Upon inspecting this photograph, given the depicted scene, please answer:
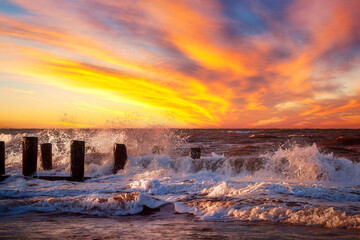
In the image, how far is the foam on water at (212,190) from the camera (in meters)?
5.52

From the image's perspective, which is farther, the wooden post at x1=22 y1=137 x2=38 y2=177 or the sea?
the wooden post at x1=22 y1=137 x2=38 y2=177

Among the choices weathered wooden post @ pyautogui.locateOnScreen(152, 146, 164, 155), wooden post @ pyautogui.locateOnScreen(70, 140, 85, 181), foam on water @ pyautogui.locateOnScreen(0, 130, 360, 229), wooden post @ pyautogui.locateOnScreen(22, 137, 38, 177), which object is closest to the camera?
foam on water @ pyautogui.locateOnScreen(0, 130, 360, 229)

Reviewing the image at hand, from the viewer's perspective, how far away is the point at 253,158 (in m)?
12.6

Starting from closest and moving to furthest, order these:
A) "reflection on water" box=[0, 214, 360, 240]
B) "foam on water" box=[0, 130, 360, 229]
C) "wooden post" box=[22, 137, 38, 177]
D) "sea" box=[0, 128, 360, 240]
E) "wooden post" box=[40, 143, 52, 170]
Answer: "reflection on water" box=[0, 214, 360, 240] < "sea" box=[0, 128, 360, 240] < "foam on water" box=[0, 130, 360, 229] < "wooden post" box=[22, 137, 38, 177] < "wooden post" box=[40, 143, 52, 170]

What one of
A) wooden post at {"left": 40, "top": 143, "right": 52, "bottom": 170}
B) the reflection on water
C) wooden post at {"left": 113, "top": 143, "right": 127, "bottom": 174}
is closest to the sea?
the reflection on water

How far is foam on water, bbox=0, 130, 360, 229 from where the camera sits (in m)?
5.52

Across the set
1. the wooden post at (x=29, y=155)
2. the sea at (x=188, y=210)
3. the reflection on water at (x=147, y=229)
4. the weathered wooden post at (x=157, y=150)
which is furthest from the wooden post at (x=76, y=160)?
the weathered wooden post at (x=157, y=150)

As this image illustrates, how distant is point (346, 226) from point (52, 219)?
4916 millimetres

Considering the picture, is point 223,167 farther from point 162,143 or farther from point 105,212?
point 105,212

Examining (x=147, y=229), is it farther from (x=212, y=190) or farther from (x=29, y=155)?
(x=29, y=155)

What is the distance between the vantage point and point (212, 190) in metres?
7.71

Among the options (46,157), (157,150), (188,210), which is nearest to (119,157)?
(157,150)

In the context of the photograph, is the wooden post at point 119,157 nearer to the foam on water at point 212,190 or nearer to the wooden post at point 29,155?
the foam on water at point 212,190

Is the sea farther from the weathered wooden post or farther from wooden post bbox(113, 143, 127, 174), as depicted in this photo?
the weathered wooden post
